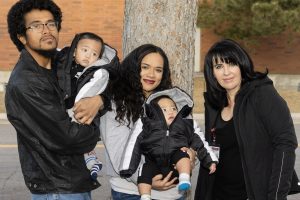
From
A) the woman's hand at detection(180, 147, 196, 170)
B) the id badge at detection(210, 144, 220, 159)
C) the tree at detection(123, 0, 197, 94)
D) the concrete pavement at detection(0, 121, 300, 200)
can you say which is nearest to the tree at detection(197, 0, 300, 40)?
the concrete pavement at detection(0, 121, 300, 200)

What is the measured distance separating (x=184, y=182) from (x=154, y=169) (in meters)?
0.19

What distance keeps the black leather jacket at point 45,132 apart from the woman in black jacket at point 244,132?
2.86 feet

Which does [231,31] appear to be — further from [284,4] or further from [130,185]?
[130,185]

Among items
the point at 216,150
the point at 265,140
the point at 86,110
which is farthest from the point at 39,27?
the point at 265,140

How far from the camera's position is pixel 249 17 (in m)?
18.7

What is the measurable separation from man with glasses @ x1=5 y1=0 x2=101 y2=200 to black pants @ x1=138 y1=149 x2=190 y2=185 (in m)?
0.28

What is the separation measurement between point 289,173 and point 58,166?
1278mm

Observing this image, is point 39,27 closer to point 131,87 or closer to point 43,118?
point 43,118

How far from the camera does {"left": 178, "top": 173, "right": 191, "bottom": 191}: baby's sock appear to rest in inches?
129

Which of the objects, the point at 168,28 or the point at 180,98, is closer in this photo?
the point at 180,98

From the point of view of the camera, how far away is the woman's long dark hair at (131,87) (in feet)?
11.1

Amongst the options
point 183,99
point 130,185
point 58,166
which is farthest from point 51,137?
point 183,99

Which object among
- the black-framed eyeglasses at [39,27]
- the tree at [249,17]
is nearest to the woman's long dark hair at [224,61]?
the black-framed eyeglasses at [39,27]

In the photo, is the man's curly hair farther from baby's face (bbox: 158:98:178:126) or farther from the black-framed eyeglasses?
baby's face (bbox: 158:98:178:126)
